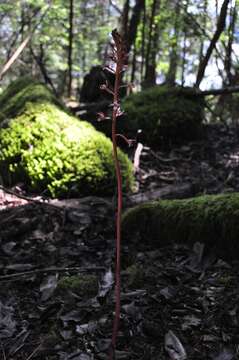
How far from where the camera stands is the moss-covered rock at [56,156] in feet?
14.1

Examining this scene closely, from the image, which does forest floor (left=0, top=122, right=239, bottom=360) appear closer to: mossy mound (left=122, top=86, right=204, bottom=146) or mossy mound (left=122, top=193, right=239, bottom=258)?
mossy mound (left=122, top=193, right=239, bottom=258)

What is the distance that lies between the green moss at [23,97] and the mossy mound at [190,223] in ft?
8.97

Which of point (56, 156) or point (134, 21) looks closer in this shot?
point (56, 156)

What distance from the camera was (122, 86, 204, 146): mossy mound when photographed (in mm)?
5961

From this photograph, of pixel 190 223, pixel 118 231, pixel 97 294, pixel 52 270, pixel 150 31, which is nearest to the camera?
pixel 118 231

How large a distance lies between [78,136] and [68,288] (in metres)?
2.56

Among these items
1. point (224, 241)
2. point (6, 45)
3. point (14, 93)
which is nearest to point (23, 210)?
point (224, 241)

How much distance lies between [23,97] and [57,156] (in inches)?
58.2

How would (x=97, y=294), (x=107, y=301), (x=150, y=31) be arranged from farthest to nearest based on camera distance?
(x=150, y=31)
(x=97, y=294)
(x=107, y=301)

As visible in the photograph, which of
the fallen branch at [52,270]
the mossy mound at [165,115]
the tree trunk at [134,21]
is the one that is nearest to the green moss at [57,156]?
the mossy mound at [165,115]

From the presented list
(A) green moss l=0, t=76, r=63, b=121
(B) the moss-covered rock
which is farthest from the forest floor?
(A) green moss l=0, t=76, r=63, b=121

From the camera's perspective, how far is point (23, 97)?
540cm

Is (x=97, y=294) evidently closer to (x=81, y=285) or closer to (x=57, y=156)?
(x=81, y=285)

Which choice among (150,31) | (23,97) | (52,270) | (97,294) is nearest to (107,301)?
(97,294)
